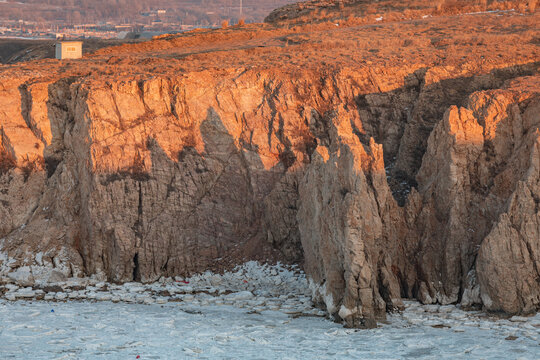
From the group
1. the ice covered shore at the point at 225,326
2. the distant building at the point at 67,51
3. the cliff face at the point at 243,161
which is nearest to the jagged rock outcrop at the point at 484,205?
the cliff face at the point at 243,161

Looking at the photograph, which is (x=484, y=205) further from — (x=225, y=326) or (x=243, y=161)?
(x=243, y=161)

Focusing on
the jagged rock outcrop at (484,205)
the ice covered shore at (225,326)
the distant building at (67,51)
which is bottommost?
the ice covered shore at (225,326)

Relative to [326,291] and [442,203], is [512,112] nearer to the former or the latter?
[442,203]

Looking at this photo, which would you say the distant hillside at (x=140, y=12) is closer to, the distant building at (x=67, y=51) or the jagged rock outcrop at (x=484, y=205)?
the distant building at (x=67, y=51)

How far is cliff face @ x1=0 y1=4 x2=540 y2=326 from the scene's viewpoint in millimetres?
24250

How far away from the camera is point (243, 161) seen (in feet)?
92.3

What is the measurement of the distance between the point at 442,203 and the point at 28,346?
1150 cm

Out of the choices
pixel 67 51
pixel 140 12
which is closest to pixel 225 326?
pixel 67 51

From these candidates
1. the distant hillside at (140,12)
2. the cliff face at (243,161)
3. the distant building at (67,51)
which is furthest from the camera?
the distant hillside at (140,12)

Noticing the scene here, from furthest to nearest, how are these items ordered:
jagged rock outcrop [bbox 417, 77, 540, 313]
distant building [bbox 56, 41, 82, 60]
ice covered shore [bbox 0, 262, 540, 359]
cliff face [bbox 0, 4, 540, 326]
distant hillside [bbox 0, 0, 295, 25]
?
distant hillside [bbox 0, 0, 295, 25]
distant building [bbox 56, 41, 82, 60]
cliff face [bbox 0, 4, 540, 326]
jagged rock outcrop [bbox 417, 77, 540, 313]
ice covered shore [bbox 0, 262, 540, 359]

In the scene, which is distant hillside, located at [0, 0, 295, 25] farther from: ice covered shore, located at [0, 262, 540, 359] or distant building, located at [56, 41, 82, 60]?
ice covered shore, located at [0, 262, 540, 359]

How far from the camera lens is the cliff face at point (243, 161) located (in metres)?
24.2

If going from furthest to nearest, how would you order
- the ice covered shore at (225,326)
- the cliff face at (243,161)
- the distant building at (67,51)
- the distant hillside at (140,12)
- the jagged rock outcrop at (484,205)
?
the distant hillside at (140,12), the distant building at (67,51), the cliff face at (243,161), the jagged rock outcrop at (484,205), the ice covered shore at (225,326)

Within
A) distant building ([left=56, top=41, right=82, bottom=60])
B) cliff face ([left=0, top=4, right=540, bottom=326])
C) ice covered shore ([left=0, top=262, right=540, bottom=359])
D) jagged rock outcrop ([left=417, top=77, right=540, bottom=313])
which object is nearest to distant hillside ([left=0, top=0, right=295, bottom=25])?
distant building ([left=56, top=41, right=82, bottom=60])
